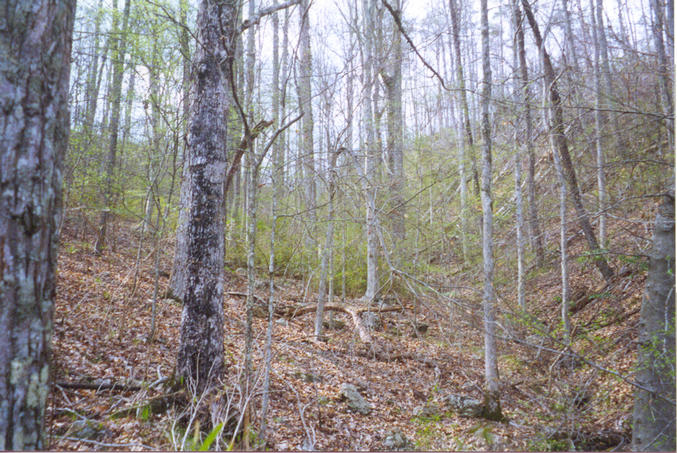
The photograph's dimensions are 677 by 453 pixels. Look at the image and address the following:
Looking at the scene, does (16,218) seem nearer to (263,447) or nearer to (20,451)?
(20,451)

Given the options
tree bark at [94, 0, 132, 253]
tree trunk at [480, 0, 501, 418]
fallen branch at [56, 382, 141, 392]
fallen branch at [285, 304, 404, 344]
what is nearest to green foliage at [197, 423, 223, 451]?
fallen branch at [56, 382, 141, 392]

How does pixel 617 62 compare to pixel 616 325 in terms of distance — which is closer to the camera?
pixel 617 62

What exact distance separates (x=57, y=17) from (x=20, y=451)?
1.56m

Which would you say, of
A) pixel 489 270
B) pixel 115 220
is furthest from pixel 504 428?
pixel 115 220

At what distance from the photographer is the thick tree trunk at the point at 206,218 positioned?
274cm

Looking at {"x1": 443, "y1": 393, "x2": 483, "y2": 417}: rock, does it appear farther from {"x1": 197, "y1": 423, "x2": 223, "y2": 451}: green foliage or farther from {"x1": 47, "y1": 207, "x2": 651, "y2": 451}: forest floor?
{"x1": 197, "y1": 423, "x2": 223, "y2": 451}: green foliage

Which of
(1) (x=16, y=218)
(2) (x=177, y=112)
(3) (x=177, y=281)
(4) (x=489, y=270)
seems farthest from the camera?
(3) (x=177, y=281)

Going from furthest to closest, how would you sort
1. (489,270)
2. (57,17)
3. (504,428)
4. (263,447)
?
(489,270), (504,428), (263,447), (57,17)

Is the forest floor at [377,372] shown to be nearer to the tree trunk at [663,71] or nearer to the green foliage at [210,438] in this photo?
the green foliage at [210,438]

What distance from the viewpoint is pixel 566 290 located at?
16.5ft

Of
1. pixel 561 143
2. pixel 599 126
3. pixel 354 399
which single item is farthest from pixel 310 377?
pixel 561 143

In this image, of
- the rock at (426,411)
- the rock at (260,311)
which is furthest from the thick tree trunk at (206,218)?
the rock at (260,311)

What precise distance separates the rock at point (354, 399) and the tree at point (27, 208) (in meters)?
2.94

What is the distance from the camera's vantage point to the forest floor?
2.71 m
